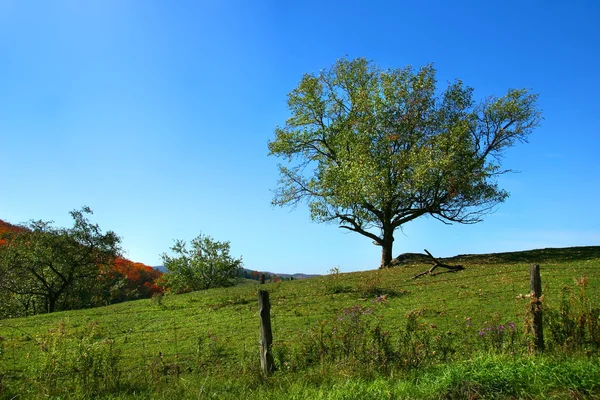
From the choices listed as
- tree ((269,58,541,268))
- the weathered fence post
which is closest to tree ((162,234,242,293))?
tree ((269,58,541,268))

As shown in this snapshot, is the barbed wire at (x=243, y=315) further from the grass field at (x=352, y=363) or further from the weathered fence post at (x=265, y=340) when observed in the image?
the weathered fence post at (x=265, y=340)

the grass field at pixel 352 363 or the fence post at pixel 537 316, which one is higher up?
the fence post at pixel 537 316

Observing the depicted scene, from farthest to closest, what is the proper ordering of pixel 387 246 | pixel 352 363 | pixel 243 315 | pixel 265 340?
pixel 387 246 < pixel 243 315 < pixel 265 340 < pixel 352 363

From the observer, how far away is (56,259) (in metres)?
40.9

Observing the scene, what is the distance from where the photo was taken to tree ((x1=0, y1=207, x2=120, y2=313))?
40125mm

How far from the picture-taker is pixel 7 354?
1346 centimetres

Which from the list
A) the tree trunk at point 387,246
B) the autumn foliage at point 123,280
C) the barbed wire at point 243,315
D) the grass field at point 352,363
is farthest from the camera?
the autumn foliage at point 123,280

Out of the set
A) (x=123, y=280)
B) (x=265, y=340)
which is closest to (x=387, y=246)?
(x=265, y=340)

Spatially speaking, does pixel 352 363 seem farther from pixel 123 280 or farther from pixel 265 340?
pixel 123 280

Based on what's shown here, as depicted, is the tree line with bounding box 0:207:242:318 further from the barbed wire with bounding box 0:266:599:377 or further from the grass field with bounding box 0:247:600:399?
the grass field with bounding box 0:247:600:399

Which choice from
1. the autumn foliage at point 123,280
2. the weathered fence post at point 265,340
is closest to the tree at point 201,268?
the autumn foliage at point 123,280

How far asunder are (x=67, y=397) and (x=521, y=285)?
60.8 feet

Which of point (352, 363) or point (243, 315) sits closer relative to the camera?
point (352, 363)

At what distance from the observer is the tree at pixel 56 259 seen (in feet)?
132
